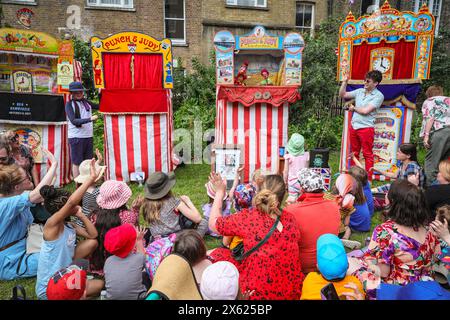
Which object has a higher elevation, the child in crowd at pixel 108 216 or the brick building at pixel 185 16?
the brick building at pixel 185 16

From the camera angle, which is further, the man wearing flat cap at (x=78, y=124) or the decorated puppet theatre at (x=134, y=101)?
the decorated puppet theatre at (x=134, y=101)

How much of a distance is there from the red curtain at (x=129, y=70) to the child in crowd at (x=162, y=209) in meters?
3.22

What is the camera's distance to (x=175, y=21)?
14398 mm

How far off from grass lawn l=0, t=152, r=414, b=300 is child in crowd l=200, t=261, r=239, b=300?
192cm

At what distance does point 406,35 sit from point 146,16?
35.1ft

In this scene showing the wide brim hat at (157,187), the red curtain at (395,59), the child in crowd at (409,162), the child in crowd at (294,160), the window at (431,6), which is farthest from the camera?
the window at (431,6)

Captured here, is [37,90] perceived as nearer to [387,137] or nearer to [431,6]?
[387,137]

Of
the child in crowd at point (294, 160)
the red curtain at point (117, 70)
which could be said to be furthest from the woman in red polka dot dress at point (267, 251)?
the red curtain at point (117, 70)

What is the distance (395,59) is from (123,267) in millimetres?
5943

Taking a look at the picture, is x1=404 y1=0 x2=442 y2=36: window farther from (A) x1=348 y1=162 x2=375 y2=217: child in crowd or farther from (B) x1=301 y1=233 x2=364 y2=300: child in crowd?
(B) x1=301 y1=233 x2=364 y2=300: child in crowd

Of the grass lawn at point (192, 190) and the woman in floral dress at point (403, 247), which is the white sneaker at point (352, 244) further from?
the woman in floral dress at point (403, 247)

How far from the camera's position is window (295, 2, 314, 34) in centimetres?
1534

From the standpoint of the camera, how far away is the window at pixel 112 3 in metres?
13.5

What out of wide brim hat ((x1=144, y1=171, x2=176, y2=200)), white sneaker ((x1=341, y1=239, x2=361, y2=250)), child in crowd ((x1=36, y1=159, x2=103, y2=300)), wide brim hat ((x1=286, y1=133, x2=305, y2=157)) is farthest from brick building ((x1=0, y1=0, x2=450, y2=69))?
child in crowd ((x1=36, y1=159, x2=103, y2=300))
